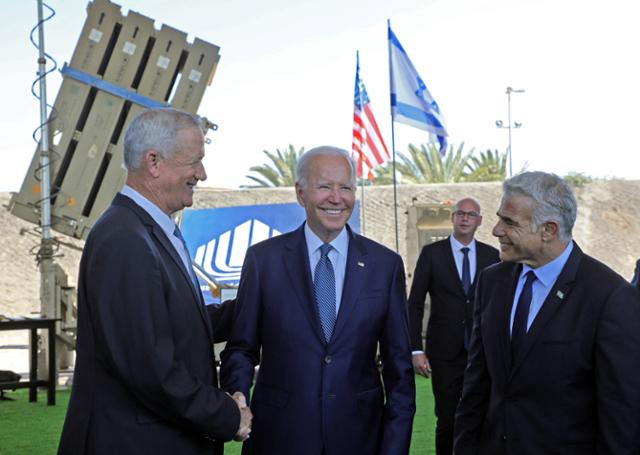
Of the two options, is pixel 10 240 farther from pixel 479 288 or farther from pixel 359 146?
pixel 479 288

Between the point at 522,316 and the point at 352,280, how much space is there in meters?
0.65

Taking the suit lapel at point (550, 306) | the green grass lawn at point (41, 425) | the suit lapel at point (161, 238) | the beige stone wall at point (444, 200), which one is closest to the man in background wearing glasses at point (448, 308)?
the green grass lawn at point (41, 425)

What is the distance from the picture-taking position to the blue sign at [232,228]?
502 inches

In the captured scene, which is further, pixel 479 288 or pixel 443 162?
pixel 443 162

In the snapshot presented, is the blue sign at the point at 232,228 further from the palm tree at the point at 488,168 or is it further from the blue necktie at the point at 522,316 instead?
the palm tree at the point at 488,168

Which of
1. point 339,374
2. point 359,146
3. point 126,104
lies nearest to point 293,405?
point 339,374

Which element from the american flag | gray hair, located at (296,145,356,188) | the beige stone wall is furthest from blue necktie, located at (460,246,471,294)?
the beige stone wall

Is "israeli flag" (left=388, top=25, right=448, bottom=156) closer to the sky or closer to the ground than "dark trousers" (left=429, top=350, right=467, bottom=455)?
closer to the sky

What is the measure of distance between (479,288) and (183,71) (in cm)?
743

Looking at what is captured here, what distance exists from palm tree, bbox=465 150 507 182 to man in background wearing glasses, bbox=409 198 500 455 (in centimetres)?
3194

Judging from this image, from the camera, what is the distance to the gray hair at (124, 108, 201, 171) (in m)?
3.02

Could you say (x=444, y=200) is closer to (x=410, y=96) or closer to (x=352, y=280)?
(x=410, y=96)

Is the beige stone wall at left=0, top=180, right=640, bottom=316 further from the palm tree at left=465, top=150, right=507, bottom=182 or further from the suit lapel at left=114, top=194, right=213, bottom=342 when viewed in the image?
the suit lapel at left=114, top=194, right=213, bottom=342

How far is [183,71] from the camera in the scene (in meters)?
10.6
